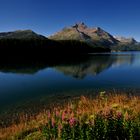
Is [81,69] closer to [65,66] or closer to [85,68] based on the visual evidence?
[85,68]

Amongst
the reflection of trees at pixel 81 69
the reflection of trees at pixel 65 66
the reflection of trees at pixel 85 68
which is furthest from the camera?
the reflection of trees at pixel 65 66

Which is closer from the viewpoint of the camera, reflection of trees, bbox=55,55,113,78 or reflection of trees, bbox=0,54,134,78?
reflection of trees, bbox=55,55,113,78

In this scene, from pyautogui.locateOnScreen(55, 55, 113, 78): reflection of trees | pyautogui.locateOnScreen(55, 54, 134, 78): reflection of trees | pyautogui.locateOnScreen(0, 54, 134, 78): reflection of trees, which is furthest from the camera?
pyautogui.locateOnScreen(0, 54, 134, 78): reflection of trees

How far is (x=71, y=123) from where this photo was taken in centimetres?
842

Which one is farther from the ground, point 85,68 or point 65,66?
point 85,68

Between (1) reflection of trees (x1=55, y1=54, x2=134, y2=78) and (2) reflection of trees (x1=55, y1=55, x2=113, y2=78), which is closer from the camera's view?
(2) reflection of trees (x1=55, y1=55, x2=113, y2=78)

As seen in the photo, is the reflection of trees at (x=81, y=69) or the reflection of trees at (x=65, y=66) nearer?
the reflection of trees at (x=81, y=69)

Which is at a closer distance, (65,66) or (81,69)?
(81,69)

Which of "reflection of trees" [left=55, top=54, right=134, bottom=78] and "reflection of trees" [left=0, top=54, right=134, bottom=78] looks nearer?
"reflection of trees" [left=55, top=54, right=134, bottom=78]

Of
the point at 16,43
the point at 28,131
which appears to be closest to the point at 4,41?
the point at 16,43

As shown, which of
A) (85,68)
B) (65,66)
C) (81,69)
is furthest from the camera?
(65,66)

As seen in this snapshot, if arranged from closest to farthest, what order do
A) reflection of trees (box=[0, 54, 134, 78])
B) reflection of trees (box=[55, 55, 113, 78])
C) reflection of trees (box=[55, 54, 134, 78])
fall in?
reflection of trees (box=[55, 55, 113, 78]) → reflection of trees (box=[55, 54, 134, 78]) → reflection of trees (box=[0, 54, 134, 78])

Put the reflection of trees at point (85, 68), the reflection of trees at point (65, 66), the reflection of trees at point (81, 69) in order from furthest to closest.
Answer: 1. the reflection of trees at point (65, 66)
2. the reflection of trees at point (85, 68)
3. the reflection of trees at point (81, 69)

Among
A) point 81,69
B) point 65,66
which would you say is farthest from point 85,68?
point 65,66
